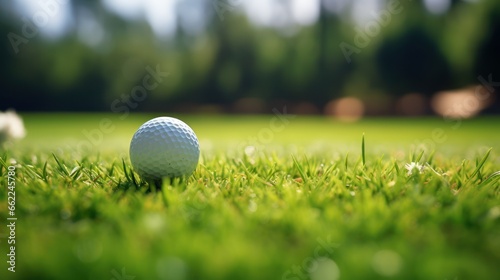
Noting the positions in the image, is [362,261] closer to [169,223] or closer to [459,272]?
[459,272]

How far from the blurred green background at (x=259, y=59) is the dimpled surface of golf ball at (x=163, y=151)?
2441 cm

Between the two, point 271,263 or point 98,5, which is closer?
point 271,263

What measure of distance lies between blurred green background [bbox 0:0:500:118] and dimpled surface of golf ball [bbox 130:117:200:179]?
24.4 metres

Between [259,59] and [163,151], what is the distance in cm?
2870

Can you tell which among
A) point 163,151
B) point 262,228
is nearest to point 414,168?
point 262,228

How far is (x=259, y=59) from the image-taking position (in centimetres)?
3017

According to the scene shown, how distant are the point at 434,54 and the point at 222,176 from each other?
28021 millimetres

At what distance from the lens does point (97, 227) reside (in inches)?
56.1

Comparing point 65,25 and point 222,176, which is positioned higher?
point 222,176

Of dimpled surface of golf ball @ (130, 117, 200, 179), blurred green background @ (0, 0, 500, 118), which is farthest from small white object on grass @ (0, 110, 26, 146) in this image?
blurred green background @ (0, 0, 500, 118)

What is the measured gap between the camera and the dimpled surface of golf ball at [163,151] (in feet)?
7.20

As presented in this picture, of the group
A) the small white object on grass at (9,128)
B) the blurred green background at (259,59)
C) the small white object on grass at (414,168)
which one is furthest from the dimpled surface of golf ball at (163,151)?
the blurred green background at (259,59)

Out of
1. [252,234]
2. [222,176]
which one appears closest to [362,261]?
[252,234]

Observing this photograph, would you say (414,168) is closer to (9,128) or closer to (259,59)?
(9,128)
